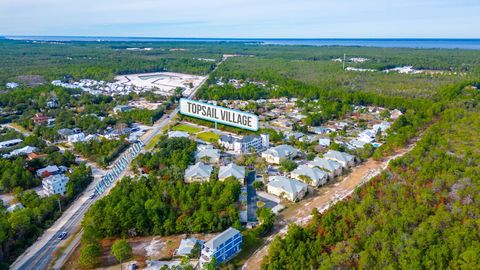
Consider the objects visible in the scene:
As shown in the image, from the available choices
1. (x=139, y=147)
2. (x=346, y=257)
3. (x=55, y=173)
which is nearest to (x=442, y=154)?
(x=346, y=257)

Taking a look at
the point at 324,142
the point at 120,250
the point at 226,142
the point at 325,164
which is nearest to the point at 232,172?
the point at 226,142

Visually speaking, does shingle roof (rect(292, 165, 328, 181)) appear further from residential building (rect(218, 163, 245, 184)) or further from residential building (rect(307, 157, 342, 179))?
residential building (rect(218, 163, 245, 184))

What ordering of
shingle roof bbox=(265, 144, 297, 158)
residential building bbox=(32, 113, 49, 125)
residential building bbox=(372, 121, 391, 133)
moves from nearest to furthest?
shingle roof bbox=(265, 144, 297, 158), residential building bbox=(372, 121, 391, 133), residential building bbox=(32, 113, 49, 125)

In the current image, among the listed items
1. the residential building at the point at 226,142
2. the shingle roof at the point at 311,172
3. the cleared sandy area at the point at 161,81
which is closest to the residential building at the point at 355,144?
the shingle roof at the point at 311,172

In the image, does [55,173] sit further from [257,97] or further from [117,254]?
[257,97]

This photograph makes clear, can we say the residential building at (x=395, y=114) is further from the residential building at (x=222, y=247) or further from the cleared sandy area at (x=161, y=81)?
the cleared sandy area at (x=161, y=81)

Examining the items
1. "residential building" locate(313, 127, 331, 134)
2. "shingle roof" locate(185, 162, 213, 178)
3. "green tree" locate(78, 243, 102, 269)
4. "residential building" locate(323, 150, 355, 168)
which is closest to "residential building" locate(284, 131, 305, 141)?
"residential building" locate(313, 127, 331, 134)

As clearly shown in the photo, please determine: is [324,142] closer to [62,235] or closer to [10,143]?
[62,235]
